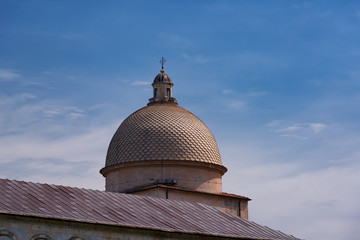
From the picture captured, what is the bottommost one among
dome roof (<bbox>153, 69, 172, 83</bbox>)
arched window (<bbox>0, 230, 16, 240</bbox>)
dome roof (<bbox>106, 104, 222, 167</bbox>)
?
arched window (<bbox>0, 230, 16, 240</bbox>)

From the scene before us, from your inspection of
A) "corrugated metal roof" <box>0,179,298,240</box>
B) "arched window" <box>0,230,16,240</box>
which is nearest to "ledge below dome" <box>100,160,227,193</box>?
"corrugated metal roof" <box>0,179,298,240</box>

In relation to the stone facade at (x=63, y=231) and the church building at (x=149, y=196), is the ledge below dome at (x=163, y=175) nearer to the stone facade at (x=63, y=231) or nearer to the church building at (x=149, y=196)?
the church building at (x=149, y=196)

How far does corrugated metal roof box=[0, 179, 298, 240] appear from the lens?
2169 centimetres

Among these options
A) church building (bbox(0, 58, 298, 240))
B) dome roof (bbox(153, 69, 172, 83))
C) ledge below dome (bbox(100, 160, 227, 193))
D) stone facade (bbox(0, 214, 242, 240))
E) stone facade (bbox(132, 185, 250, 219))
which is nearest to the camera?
stone facade (bbox(0, 214, 242, 240))

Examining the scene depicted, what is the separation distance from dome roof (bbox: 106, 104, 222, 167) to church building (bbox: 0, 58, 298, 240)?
0.05 m

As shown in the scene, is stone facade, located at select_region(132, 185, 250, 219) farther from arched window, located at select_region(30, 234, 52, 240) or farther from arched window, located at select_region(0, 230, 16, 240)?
arched window, located at select_region(0, 230, 16, 240)

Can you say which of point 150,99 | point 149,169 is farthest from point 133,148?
point 150,99

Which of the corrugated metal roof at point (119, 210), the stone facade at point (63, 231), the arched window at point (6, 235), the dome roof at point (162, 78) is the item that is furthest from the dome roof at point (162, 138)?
the arched window at point (6, 235)

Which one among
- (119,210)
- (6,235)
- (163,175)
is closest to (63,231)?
(6,235)

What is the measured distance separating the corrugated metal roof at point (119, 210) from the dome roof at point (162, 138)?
850cm

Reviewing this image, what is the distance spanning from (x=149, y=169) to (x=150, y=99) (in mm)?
5650

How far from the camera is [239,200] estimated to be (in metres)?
37.2

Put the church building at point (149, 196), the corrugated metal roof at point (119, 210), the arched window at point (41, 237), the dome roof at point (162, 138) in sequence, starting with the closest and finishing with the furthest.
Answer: the arched window at point (41, 237) < the church building at point (149, 196) < the corrugated metal roof at point (119, 210) < the dome roof at point (162, 138)

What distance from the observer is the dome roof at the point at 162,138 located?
35.9 metres
